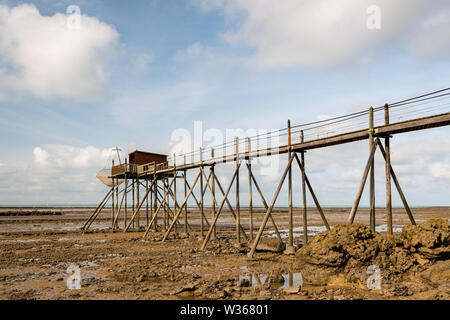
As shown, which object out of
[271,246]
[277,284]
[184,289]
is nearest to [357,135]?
[277,284]

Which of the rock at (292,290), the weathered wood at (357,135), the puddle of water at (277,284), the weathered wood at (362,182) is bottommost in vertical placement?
the puddle of water at (277,284)

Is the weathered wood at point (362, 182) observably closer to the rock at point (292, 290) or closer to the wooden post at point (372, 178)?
the wooden post at point (372, 178)

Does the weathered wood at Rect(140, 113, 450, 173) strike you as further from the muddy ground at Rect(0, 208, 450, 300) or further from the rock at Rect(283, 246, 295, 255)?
the rock at Rect(283, 246, 295, 255)

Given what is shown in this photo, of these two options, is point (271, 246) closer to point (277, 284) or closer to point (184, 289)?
point (277, 284)

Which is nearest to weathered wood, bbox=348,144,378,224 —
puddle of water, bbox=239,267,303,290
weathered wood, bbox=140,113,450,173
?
weathered wood, bbox=140,113,450,173

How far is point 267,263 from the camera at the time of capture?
12414mm

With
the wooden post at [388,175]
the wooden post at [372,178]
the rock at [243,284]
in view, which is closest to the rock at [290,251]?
the wooden post at [372,178]

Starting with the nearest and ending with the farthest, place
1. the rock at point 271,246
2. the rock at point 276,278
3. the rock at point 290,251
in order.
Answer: the rock at point 276,278 < the rock at point 290,251 < the rock at point 271,246

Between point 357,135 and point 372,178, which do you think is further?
point 357,135

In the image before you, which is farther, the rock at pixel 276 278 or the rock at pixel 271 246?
the rock at pixel 271 246

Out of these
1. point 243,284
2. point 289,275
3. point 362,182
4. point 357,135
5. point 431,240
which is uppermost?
point 357,135
